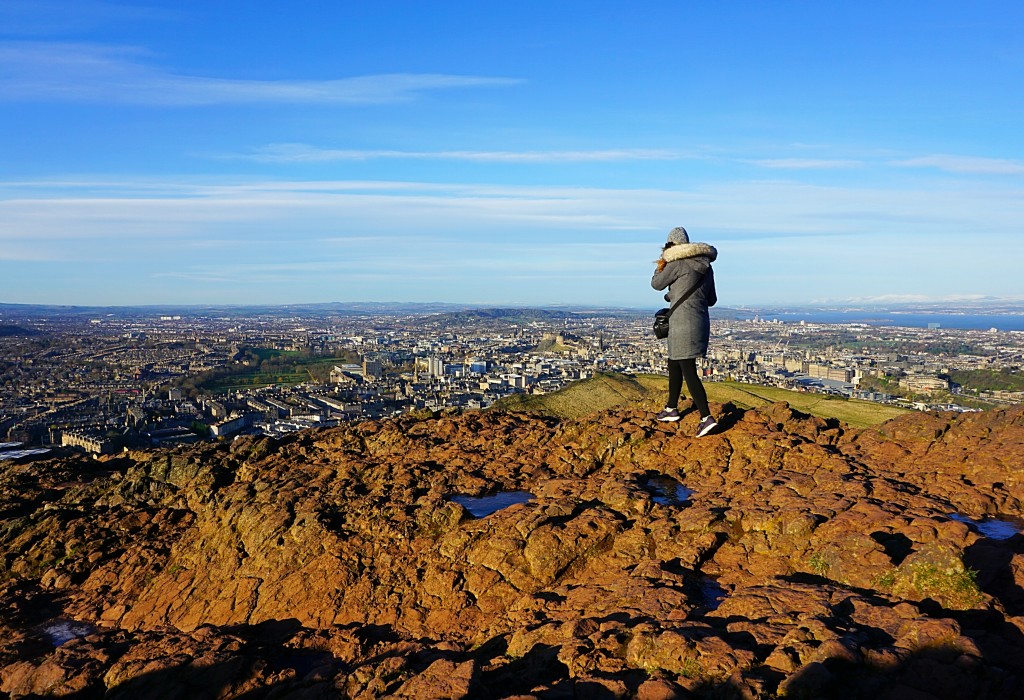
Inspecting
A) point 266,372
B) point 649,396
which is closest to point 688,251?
point 649,396

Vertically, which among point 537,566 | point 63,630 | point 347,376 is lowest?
point 347,376

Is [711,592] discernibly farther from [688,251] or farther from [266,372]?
[266,372]

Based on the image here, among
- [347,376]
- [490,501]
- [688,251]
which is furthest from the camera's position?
[347,376]

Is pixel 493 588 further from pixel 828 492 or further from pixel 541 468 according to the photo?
pixel 828 492

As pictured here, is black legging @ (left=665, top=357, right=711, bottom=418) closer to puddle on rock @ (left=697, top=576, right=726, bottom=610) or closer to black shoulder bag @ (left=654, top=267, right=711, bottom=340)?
black shoulder bag @ (left=654, top=267, right=711, bottom=340)

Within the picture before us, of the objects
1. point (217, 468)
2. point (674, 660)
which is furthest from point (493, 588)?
point (217, 468)

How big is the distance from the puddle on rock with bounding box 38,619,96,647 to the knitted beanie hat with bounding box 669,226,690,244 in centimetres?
767

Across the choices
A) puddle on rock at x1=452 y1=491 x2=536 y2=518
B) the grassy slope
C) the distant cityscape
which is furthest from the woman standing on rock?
the distant cityscape

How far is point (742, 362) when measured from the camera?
191 ft

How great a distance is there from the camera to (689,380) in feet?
28.4

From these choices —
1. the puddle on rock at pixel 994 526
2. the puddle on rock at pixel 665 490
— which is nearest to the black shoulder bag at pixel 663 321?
the puddle on rock at pixel 665 490

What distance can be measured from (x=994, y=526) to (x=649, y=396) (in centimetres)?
922

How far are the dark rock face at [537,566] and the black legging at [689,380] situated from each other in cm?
48

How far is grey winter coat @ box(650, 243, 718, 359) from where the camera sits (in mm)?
8344
